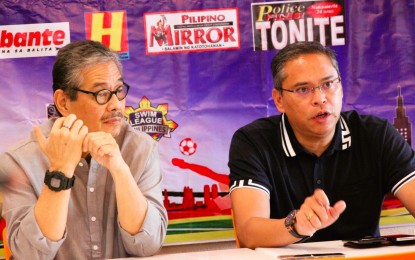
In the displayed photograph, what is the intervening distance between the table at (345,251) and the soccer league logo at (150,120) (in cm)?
149

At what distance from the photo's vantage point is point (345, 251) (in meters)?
2.04

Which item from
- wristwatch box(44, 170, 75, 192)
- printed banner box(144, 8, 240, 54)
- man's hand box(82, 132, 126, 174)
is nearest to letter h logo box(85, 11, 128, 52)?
printed banner box(144, 8, 240, 54)

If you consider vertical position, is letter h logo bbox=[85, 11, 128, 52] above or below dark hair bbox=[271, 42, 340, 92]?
above

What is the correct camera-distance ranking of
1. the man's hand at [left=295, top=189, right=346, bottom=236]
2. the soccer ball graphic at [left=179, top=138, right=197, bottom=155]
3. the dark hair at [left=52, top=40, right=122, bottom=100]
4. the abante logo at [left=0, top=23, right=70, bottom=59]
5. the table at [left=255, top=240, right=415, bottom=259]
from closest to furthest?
1. the table at [left=255, top=240, right=415, bottom=259]
2. the man's hand at [left=295, top=189, right=346, bottom=236]
3. the dark hair at [left=52, top=40, right=122, bottom=100]
4. the abante logo at [left=0, top=23, right=70, bottom=59]
5. the soccer ball graphic at [left=179, top=138, right=197, bottom=155]

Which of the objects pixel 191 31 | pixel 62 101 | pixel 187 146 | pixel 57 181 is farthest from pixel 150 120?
pixel 57 181

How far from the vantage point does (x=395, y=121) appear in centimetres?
376

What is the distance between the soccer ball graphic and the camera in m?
3.64

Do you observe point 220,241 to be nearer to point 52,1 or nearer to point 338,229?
point 338,229

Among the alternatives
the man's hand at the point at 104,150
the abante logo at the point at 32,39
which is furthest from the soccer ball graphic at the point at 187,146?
the man's hand at the point at 104,150

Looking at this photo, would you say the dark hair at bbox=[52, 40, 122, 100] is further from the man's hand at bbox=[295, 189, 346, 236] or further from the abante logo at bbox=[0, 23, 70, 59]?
the abante logo at bbox=[0, 23, 70, 59]

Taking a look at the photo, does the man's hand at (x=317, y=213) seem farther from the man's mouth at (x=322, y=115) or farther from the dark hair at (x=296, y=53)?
the dark hair at (x=296, y=53)

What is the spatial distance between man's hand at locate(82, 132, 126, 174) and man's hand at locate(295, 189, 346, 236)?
66 cm

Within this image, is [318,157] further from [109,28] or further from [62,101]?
[109,28]

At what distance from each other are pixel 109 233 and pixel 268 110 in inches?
61.2
